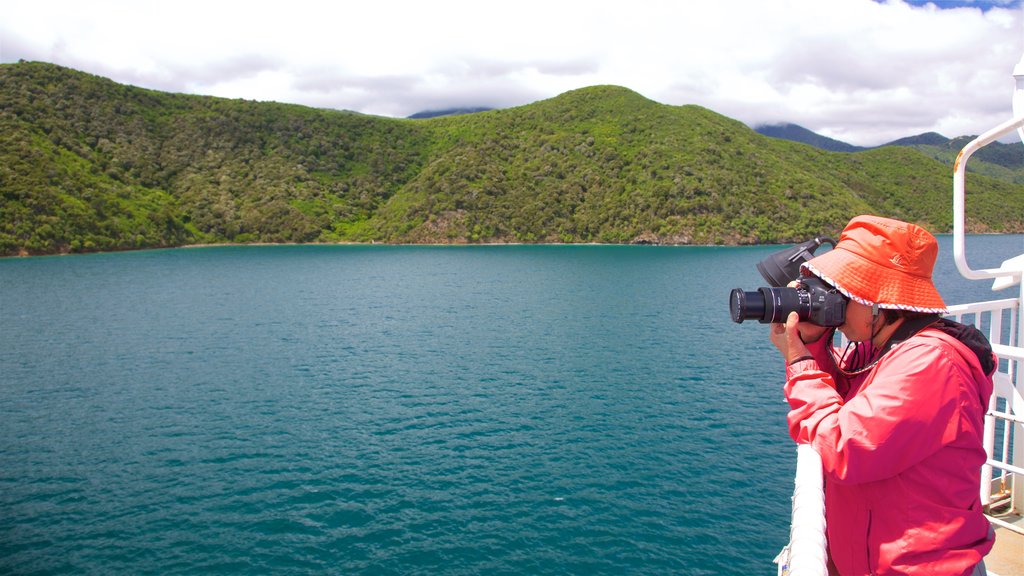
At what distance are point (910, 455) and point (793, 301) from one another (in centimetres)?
66

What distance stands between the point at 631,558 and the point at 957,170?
411 inches

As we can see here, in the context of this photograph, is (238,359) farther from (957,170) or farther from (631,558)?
(957,170)

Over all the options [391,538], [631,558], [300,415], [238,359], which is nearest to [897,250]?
[631,558]

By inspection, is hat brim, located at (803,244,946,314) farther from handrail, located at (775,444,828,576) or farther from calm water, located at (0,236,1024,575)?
calm water, located at (0,236,1024,575)

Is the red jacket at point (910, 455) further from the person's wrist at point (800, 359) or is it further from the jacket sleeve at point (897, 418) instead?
the person's wrist at point (800, 359)

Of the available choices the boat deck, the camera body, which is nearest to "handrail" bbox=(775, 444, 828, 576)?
the camera body

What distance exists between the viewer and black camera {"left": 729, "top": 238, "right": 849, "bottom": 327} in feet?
7.32

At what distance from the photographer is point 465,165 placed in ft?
478

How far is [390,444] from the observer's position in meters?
17.8

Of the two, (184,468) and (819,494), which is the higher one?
(819,494)

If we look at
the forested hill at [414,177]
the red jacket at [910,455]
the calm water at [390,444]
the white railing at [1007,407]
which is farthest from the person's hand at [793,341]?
the forested hill at [414,177]

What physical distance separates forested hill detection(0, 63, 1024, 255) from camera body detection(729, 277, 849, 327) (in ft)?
371

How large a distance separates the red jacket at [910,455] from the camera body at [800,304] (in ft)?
0.73

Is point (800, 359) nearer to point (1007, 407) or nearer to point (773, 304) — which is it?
point (773, 304)
